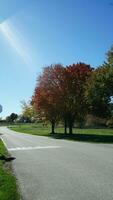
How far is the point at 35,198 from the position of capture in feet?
31.9

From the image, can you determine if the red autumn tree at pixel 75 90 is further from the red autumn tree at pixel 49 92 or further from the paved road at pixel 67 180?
the paved road at pixel 67 180

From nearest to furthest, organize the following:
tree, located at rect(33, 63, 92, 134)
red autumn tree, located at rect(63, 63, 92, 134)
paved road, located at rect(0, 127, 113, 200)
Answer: paved road, located at rect(0, 127, 113, 200)
red autumn tree, located at rect(63, 63, 92, 134)
tree, located at rect(33, 63, 92, 134)

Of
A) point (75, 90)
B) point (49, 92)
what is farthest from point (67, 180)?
point (49, 92)

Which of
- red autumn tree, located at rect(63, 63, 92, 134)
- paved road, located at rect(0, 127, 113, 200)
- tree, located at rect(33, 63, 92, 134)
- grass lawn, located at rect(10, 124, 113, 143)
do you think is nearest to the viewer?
paved road, located at rect(0, 127, 113, 200)

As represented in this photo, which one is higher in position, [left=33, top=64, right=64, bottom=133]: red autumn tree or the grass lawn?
[left=33, top=64, right=64, bottom=133]: red autumn tree

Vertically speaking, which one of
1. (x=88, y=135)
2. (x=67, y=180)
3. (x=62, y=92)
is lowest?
(x=67, y=180)

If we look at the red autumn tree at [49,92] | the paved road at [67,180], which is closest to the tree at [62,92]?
the red autumn tree at [49,92]

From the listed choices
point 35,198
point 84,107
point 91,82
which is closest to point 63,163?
point 35,198

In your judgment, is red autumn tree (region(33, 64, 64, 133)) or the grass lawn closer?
the grass lawn

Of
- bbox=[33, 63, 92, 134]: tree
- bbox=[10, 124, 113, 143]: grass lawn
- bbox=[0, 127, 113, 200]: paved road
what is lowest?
bbox=[0, 127, 113, 200]: paved road

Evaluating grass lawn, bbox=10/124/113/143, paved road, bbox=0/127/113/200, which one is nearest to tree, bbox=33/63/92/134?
grass lawn, bbox=10/124/113/143

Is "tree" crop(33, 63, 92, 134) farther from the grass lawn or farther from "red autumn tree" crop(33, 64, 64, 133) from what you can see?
the grass lawn

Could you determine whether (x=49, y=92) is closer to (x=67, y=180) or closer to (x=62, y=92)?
(x=62, y=92)

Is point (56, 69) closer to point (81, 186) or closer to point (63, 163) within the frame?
point (63, 163)
